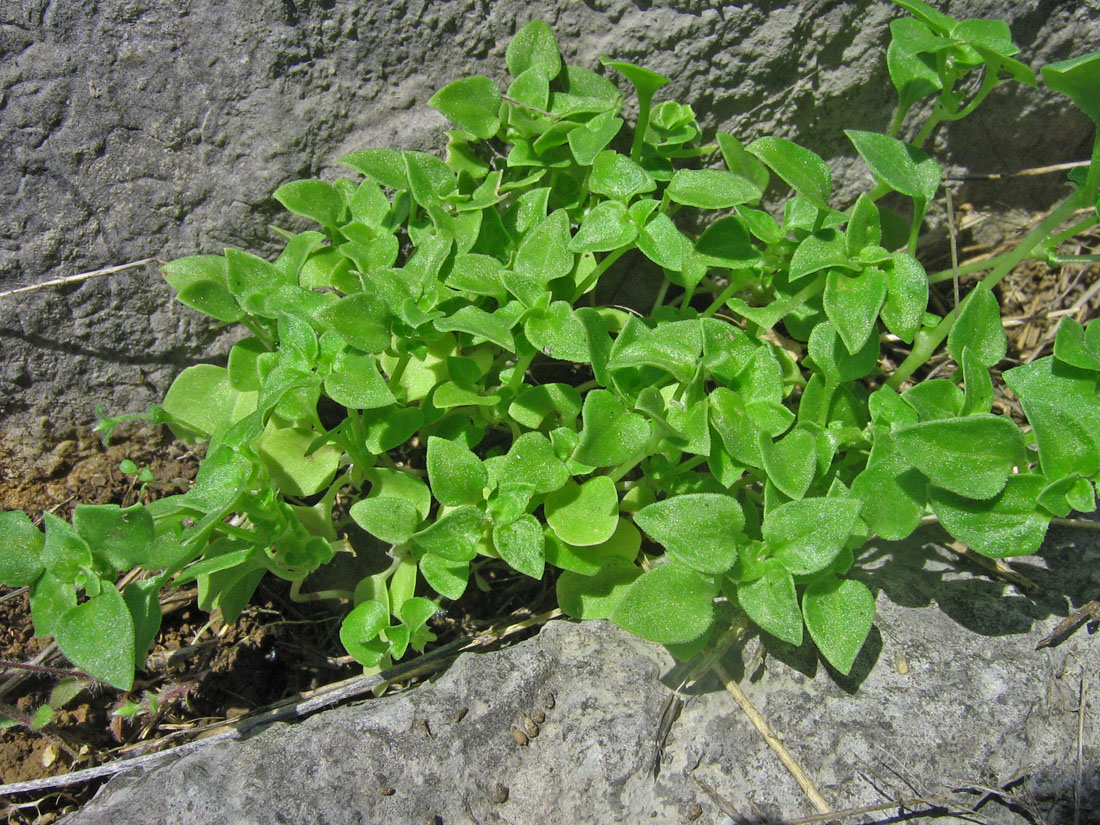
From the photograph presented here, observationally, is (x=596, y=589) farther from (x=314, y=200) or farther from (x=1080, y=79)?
(x=1080, y=79)

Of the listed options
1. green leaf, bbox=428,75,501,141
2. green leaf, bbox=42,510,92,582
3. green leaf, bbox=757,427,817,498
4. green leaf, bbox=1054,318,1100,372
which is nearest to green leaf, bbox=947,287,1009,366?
green leaf, bbox=1054,318,1100,372

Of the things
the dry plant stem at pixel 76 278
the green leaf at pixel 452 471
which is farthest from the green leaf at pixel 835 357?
the dry plant stem at pixel 76 278

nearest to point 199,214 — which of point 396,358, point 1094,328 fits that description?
point 396,358

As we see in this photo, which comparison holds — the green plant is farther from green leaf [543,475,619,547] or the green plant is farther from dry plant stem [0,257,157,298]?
dry plant stem [0,257,157,298]

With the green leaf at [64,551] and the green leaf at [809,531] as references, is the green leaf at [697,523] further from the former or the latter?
the green leaf at [64,551]

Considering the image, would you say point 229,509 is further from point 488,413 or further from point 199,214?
point 199,214

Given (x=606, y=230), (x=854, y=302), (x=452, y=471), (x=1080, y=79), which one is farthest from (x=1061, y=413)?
(x=452, y=471)

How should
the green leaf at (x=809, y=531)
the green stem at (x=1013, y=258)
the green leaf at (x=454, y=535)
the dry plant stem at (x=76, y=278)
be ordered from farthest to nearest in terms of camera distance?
the dry plant stem at (x=76, y=278), the green stem at (x=1013, y=258), the green leaf at (x=454, y=535), the green leaf at (x=809, y=531)
